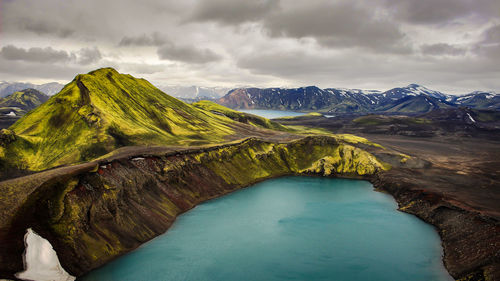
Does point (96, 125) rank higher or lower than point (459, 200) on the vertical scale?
higher

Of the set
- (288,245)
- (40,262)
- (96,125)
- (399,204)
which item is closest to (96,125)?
(96,125)

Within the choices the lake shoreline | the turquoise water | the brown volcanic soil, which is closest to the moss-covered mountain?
the lake shoreline

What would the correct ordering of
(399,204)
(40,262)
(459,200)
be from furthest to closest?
1. (399,204)
2. (459,200)
3. (40,262)

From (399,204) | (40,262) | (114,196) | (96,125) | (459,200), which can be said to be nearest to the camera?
(40,262)

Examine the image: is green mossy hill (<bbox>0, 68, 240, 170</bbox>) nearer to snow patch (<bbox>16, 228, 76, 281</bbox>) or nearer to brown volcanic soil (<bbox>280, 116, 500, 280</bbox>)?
snow patch (<bbox>16, 228, 76, 281</bbox>)

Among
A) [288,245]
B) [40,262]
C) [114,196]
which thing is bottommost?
[288,245]

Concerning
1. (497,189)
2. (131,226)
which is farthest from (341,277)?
(497,189)

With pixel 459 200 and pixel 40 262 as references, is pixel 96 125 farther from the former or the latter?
pixel 459 200
